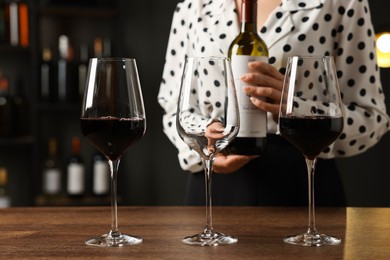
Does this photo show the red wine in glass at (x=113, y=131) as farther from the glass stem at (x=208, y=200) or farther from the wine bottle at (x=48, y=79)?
the wine bottle at (x=48, y=79)

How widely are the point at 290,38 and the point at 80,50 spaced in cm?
208

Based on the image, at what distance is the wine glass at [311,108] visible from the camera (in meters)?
0.99

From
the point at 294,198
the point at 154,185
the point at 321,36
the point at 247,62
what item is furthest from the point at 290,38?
the point at 154,185

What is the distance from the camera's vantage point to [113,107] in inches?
39.1

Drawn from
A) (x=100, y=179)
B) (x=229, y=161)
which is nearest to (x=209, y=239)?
(x=229, y=161)

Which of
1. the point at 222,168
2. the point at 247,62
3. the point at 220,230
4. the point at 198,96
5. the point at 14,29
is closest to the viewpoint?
the point at 198,96

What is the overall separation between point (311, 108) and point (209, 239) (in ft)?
0.79

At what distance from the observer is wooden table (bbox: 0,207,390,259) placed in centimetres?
92

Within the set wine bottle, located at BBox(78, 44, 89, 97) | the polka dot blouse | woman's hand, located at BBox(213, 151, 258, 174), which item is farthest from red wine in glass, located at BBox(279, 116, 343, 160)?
wine bottle, located at BBox(78, 44, 89, 97)

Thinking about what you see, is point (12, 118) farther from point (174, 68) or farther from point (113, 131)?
point (113, 131)

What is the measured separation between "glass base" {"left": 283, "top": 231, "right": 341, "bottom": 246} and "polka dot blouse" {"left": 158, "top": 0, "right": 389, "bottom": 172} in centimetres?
67

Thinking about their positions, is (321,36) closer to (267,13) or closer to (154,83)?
(267,13)

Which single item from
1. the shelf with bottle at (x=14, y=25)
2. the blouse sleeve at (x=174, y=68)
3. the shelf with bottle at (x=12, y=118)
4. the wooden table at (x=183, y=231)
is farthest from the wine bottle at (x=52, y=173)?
the wooden table at (x=183, y=231)

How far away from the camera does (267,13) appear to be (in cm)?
178
